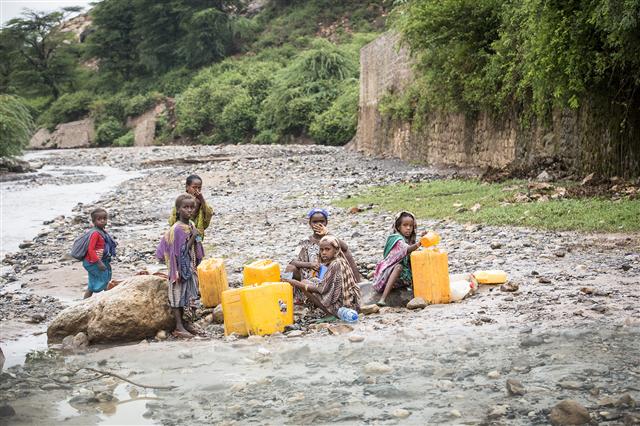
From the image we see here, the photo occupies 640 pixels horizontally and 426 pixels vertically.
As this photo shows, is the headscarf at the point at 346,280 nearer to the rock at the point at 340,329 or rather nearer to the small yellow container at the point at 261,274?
the rock at the point at 340,329

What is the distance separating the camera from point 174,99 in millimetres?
57062

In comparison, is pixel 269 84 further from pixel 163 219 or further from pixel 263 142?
pixel 163 219

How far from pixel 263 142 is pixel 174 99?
15903mm

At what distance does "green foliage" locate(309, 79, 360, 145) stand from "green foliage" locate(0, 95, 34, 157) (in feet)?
46.2

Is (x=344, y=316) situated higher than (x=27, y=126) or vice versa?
(x=27, y=126)

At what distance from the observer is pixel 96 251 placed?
766 cm

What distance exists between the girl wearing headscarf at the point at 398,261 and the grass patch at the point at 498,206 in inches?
123

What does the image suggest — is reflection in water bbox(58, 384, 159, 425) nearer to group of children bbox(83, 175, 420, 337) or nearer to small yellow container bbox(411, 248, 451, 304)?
group of children bbox(83, 175, 420, 337)

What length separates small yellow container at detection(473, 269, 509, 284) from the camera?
22.6 ft

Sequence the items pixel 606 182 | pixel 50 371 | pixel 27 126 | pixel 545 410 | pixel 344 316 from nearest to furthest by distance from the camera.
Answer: pixel 545 410 → pixel 50 371 → pixel 344 316 → pixel 606 182 → pixel 27 126

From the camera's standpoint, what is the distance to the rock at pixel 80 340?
650 centimetres

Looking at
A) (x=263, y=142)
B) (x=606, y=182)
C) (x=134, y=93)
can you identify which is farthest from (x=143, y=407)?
(x=134, y=93)

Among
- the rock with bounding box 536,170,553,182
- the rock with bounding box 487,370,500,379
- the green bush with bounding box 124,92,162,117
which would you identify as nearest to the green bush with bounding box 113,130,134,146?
the green bush with bounding box 124,92,162,117

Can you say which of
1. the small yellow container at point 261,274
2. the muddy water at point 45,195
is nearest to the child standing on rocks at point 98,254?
the small yellow container at point 261,274
